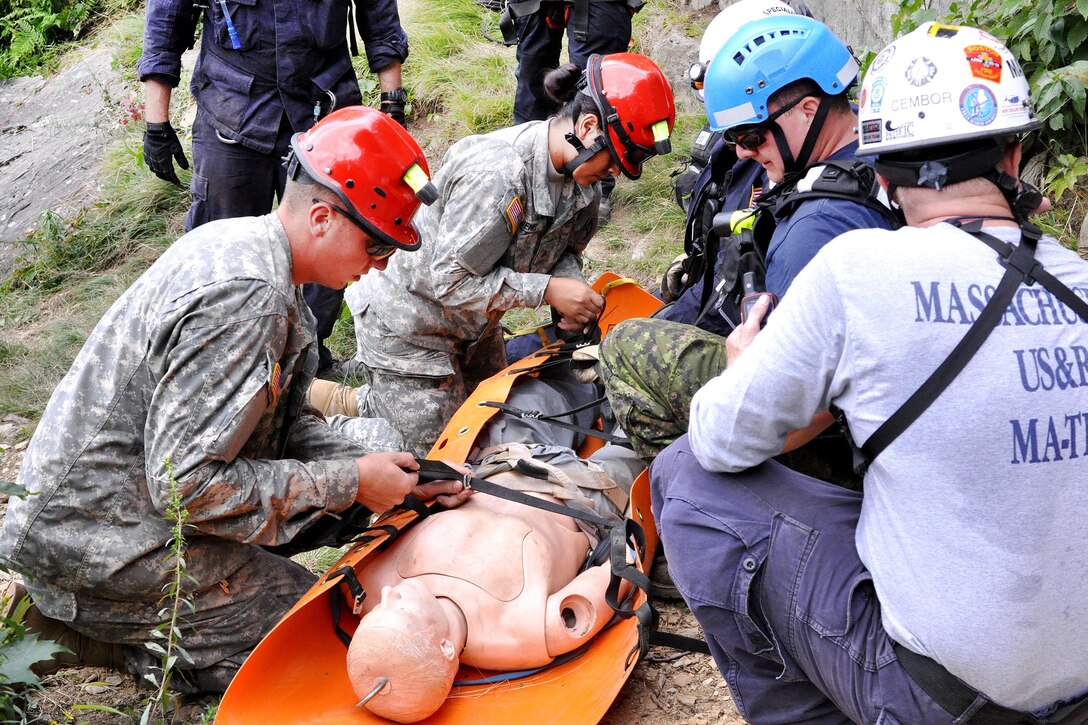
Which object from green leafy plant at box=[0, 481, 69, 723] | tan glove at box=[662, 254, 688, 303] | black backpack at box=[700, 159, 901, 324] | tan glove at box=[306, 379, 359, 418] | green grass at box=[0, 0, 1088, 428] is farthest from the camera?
green grass at box=[0, 0, 1088, 428]

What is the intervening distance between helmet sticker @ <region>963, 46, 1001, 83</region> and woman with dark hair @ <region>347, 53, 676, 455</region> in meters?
1.82

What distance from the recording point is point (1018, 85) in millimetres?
2172

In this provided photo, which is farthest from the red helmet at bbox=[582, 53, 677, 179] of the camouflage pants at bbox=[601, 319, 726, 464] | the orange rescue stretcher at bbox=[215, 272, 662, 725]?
the orange rescue stretcher at bbox=[215, 272, 662, 725]

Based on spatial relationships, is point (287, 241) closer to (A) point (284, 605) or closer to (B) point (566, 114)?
(A) point (284, 605)

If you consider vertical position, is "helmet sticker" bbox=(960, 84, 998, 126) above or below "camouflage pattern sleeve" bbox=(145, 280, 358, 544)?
above

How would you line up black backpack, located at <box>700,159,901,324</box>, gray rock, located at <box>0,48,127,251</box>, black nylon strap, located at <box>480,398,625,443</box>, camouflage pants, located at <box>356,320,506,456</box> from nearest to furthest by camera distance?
black backpack, located at <box>700,159,901,324</box> → black nylon strap, located at <box>480,398,625,443</box> → camouflage pants, located at <box>356,320,506,456</box> → gray rock, located at <box>0,48,127,251</box>

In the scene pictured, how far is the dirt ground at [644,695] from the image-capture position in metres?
2.91

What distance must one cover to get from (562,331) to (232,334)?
6.42 ft

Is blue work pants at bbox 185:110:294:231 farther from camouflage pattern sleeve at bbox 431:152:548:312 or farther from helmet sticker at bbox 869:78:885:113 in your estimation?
helmet sticker at bbox 869:78:885:113

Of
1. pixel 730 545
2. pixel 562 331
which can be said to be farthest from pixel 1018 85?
pixel 562 331

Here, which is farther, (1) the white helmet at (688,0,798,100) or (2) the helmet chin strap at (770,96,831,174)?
(1) the white helmet at (688,0,798,100)

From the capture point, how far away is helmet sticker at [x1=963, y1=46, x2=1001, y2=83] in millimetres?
2154

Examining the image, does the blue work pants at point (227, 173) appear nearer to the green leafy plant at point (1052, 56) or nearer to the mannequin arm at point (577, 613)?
the mannequin arm at point (577, 613)

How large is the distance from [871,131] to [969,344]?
0.65 meters
